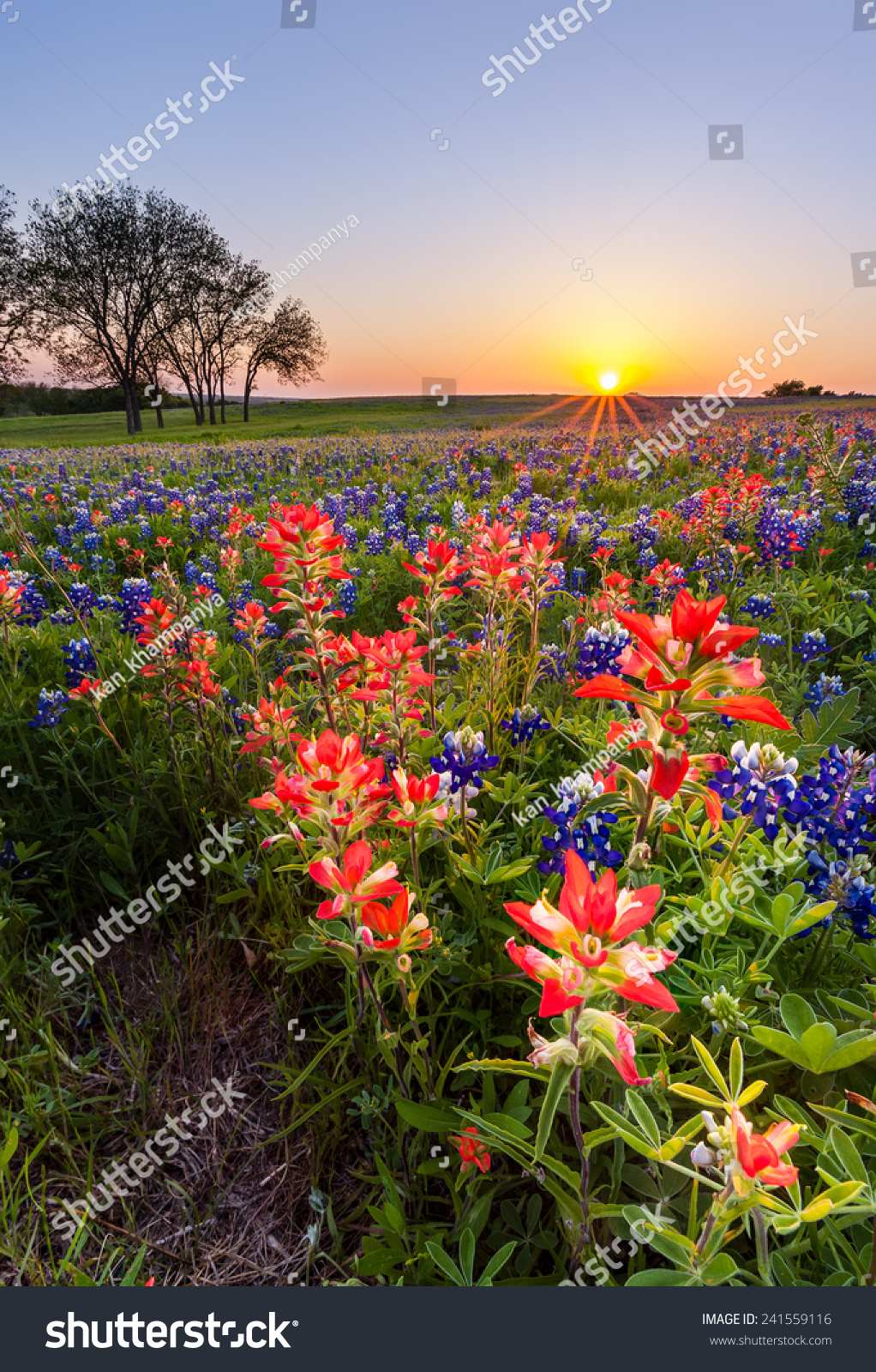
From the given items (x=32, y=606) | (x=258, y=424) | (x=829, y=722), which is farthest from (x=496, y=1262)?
(x=258, y=424)

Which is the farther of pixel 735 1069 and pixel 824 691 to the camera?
pixel 824 691

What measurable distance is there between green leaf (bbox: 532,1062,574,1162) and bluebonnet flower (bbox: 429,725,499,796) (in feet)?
3.45

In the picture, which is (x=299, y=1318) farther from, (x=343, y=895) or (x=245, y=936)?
(x=245, y=936)

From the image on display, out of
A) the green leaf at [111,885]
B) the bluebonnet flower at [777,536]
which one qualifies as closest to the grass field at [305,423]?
the bluebonnet flower at [777,536]

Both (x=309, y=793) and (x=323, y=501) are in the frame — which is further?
(x=323, y=501)

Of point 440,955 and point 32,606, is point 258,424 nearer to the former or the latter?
point 32,606

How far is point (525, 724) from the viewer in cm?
253

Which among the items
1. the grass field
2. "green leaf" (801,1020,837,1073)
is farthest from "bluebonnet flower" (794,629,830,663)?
the grass field

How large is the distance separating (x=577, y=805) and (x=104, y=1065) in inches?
69.8

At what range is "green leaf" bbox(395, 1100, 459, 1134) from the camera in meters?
1.45

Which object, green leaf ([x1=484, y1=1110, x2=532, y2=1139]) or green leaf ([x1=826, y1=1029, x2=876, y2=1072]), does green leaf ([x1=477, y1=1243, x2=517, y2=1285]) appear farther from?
green leaf ([x1=826, y1=1029, x2=876, y2=1072])

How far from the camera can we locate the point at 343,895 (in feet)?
3.93

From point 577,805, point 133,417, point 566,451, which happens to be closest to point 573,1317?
point 577,805

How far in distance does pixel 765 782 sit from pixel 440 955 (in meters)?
1.02
